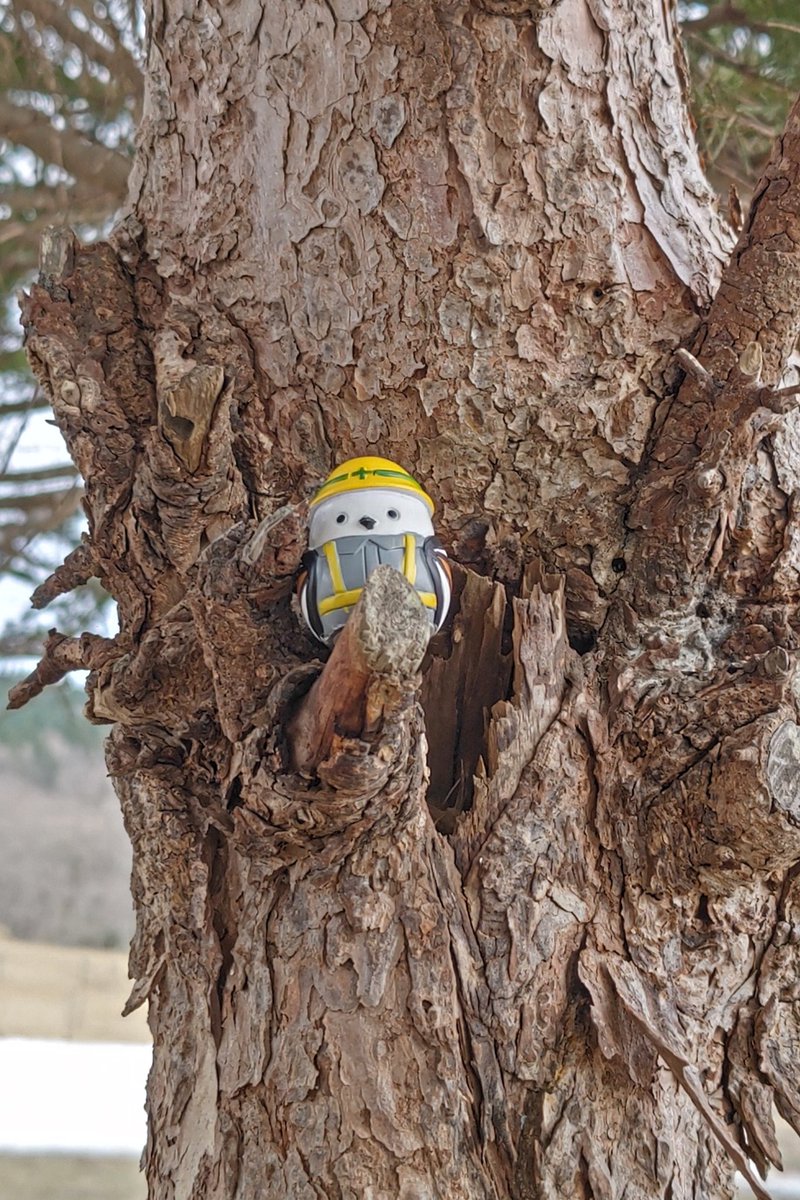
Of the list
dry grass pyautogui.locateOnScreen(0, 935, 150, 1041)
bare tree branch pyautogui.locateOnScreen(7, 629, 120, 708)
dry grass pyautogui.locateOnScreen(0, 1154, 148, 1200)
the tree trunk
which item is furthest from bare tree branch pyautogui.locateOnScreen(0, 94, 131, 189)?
dry grass pyautogui.locateOnScreen(0, 935, 150, 1041)

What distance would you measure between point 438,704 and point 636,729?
214 mm

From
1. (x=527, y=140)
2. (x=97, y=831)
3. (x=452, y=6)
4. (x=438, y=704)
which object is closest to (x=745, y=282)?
(x=527, y=140)

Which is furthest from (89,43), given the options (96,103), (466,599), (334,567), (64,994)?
(64,994)

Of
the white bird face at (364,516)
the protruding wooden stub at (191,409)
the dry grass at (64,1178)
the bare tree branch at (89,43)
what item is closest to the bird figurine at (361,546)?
the white bird face at (364,516)

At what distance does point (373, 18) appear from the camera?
3.81ft

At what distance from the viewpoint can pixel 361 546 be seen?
2.98ft

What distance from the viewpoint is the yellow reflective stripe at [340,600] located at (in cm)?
88

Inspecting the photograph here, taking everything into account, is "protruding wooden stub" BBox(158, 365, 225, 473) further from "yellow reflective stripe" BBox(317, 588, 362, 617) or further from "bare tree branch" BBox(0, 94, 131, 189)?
"bare tree branch" BBox(0, 94, 131, 189)

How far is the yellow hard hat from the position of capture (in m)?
0.94

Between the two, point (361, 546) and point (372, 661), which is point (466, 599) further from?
point (372, 661)

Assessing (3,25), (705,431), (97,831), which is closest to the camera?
(705,431)

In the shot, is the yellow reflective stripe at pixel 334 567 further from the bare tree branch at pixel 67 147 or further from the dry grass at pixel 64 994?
the dry grass at pixel 64 994

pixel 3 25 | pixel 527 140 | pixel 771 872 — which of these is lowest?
pixel 771 872

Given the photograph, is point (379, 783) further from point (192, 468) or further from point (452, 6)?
point (452, 6)
